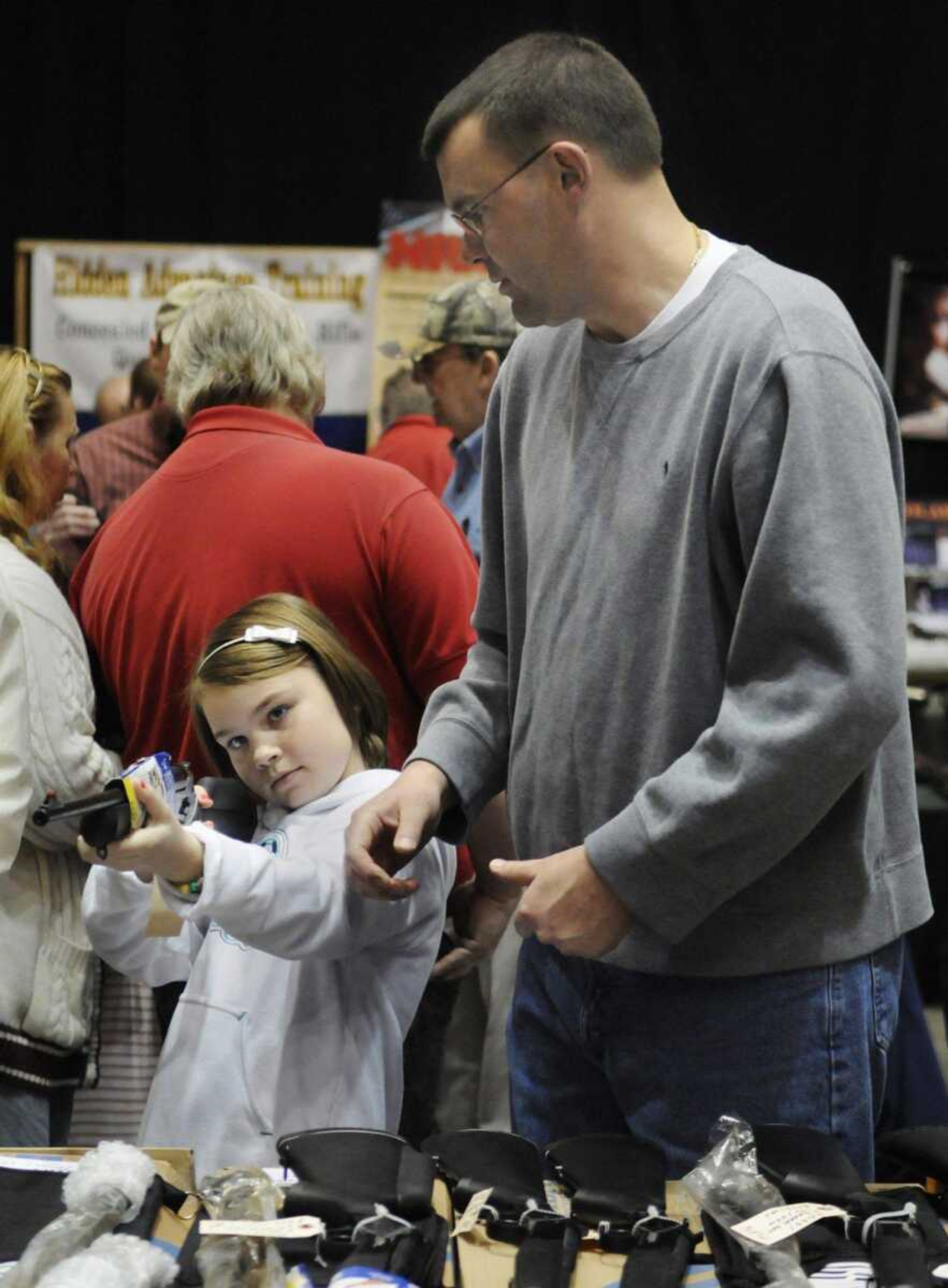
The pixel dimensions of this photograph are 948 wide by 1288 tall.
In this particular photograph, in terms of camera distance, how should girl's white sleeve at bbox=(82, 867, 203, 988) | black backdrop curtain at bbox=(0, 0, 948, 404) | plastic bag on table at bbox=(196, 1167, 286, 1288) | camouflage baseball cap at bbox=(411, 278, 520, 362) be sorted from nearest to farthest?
plastic bag on table at bbox=(196, 1167, 286, 1288)
girl's white sleeve at bbox=(82, 867, 203, 988)
camouflage baseball cap at bbox=(411, 278, 520, 362)
black backdrop curtain at bbox=(0, 0, 948, 404)

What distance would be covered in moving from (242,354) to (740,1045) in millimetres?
1237

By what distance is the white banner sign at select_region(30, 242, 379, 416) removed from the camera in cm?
503

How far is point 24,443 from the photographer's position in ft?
7.10

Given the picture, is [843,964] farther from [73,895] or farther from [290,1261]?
[73,895]

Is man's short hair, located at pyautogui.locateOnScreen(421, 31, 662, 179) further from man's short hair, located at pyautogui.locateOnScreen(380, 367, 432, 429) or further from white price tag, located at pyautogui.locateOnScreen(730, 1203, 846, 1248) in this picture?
man's short hair, located at pyautogui.locateOnScreen(380, 367, 432, 429)

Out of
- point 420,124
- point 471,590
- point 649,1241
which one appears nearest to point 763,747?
point 649,1241

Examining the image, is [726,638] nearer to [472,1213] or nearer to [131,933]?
[472,1213]

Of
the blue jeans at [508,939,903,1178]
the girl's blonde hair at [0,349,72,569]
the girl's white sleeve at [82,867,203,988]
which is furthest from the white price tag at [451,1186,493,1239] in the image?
the girl's blonde hair at [0,349,72,569]

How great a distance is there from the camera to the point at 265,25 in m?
5.57

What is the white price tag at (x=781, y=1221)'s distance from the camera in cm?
116

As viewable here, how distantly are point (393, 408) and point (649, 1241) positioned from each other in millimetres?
3991

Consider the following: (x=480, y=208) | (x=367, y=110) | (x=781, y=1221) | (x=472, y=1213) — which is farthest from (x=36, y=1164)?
(x=367, y=110)

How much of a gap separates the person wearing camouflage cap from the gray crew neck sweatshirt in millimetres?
1577

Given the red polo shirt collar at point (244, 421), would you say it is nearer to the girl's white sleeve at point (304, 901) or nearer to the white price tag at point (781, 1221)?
the girl's white sleeve at point (304, 901)
